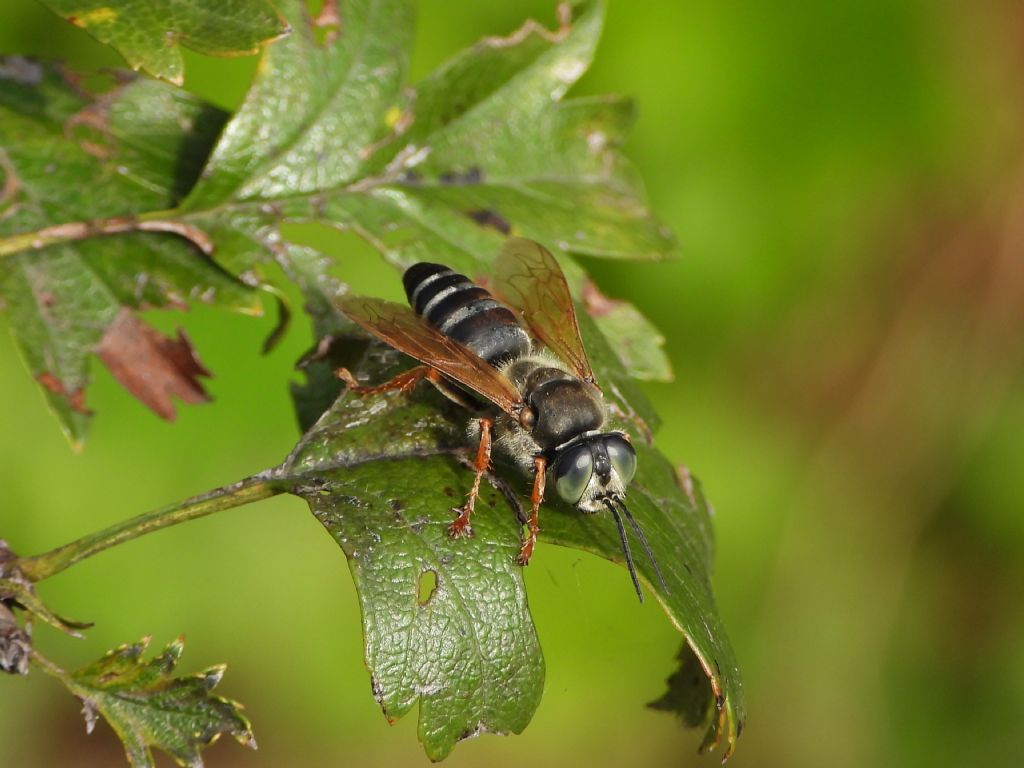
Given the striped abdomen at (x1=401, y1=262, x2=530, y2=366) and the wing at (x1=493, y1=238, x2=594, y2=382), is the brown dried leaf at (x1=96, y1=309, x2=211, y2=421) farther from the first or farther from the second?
the wing at (x1=493, y1=238, x2=594, y2=382)

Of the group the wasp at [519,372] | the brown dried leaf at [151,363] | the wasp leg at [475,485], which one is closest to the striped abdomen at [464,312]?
the wasp at [519,372]

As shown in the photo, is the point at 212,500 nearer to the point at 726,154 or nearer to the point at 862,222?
the point at 726,154

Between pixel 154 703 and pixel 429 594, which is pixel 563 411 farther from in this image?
pixel 154 703

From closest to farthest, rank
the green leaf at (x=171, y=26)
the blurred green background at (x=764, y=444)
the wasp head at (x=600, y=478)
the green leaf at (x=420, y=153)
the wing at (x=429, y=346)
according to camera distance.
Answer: the green leaf at (x=171, y=26) → the wasp head at (x=600, y=478) → the wing at (x=429, y=346) → the green leaf at (x=420, y=153) → the blurred green background at (x=764, y=444)

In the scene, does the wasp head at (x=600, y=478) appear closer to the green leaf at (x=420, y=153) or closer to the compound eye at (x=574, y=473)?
the compound eye at (x=574, y=473)

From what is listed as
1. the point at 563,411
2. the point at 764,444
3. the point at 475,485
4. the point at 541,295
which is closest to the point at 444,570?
the point at 475,485

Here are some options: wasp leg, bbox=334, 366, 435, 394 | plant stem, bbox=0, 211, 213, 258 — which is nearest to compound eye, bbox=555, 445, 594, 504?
wasp leg, bbox=334, 366, 435, 394
